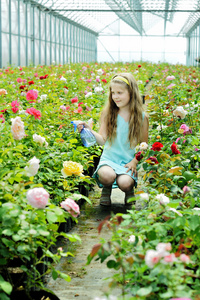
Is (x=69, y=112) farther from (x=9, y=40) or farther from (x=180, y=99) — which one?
(x=9, y=40)

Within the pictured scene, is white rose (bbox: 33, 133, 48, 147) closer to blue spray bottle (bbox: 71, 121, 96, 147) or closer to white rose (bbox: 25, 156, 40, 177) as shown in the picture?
white rose (bbox: 25, 156, 40, 177)

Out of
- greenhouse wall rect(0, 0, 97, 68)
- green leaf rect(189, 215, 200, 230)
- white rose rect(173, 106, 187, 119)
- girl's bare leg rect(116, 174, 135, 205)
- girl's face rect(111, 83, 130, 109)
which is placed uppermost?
greenhouse wall rect(0, 0, 97, 68)

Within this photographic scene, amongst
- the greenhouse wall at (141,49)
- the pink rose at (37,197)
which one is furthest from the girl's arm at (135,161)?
the greenhouse wall at (141,49)

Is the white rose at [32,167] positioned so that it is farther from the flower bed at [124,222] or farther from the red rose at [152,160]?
the red rose at [152,160]

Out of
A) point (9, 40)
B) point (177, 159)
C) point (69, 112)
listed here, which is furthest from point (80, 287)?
point (9, 40)

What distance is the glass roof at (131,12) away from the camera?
19031 millimetres

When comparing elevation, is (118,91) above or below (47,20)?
below

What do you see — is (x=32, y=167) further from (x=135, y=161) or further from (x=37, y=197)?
(x=135, y=161)

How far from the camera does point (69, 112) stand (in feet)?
11.8

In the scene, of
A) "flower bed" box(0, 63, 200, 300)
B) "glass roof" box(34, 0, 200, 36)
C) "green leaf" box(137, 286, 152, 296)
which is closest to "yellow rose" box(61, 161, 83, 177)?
"flower bed" box(0, 63, 200, 300)

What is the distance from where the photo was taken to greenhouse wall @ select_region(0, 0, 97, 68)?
12938 millimetres

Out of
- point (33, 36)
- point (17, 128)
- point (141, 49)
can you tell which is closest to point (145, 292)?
point (17, 128)

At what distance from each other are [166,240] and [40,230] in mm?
441

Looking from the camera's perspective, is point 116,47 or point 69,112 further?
point 116,47
